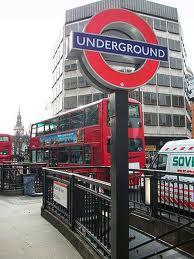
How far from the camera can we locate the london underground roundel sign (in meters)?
3.41

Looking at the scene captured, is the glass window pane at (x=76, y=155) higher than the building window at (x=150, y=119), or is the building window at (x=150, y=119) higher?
the building window at (x=150, y=119)

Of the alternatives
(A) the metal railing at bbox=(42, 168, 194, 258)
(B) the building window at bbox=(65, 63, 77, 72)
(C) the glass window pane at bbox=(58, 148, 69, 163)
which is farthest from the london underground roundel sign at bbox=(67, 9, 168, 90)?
(B) the building window at bbox=(65, 63, 77, 72)

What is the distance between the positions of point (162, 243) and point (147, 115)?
117ft

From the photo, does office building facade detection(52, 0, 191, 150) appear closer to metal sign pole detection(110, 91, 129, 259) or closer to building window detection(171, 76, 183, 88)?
building window detection(171, 76, 183, 88)

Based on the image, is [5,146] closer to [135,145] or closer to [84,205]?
[135,145]

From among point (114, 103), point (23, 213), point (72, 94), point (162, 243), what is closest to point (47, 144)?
point (23, 213)

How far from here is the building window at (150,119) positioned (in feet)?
136

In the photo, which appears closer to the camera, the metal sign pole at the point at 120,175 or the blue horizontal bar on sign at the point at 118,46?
the blue horizontal bar on sign at the point at 118,46

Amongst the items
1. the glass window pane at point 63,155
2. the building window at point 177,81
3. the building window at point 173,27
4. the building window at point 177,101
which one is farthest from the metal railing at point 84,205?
the building window at point 173,27

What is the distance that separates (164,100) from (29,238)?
128 feet

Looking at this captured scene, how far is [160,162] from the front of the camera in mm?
10188

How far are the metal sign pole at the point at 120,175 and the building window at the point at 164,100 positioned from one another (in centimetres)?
4011

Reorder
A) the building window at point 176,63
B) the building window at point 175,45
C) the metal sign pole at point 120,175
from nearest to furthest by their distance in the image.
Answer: the metal sign pole at point 120,175
the building window at point 176,63
the building window at point 175,45

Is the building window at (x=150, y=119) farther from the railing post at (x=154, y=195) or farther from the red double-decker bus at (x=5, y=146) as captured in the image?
the railing post at (x=154, y=195)
